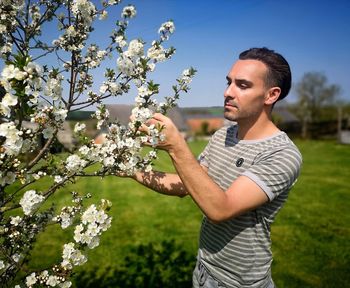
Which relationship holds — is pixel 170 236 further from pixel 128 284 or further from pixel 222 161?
pixel 222 161

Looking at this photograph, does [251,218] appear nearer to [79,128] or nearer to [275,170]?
[275,170]

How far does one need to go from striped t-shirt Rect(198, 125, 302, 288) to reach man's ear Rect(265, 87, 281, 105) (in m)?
0.31

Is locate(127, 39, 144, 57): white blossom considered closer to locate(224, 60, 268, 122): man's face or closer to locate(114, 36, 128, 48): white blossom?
locate(114, 36, 128, 48): white blossom

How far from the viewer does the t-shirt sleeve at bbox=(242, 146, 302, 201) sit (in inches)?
104

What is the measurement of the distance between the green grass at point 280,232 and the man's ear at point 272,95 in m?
4.54

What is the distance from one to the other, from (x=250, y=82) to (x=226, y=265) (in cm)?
167

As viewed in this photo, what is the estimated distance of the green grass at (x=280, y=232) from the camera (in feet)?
22.6

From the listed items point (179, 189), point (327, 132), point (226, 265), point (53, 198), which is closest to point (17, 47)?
point (179, 189)

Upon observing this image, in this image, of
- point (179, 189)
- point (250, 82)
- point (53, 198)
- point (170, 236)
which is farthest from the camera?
point (53, 198)

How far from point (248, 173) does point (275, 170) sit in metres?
0.23

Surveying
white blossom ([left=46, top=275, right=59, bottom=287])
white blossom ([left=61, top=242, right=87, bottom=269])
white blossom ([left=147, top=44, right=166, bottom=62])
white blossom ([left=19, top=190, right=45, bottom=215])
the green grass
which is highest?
white blossom ([left=147, top=44, right=166, bottom=62])

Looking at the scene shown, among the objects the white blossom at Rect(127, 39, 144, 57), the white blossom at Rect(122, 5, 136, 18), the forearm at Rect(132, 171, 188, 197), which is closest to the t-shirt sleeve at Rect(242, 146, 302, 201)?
the forearm at Rect(132, 171, 188, 197)

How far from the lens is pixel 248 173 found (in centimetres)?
265

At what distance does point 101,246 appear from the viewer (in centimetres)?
779
